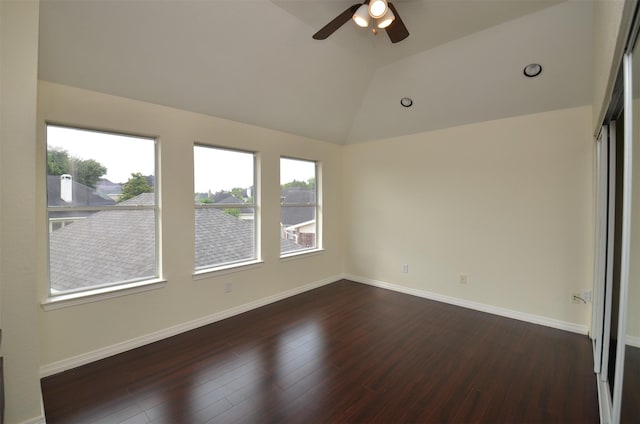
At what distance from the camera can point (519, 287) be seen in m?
3.40

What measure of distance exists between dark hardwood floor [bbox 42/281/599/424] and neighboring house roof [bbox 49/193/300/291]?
748mm

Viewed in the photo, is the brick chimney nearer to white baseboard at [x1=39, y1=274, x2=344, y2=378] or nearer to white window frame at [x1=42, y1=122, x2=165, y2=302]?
white window frame at [x1=42, y1=122, x2=165, y2=302]

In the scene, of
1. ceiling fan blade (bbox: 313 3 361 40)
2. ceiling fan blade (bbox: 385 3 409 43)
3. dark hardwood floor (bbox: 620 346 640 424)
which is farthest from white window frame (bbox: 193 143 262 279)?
dark hardwood floor (bbox: 620 346 640 424)

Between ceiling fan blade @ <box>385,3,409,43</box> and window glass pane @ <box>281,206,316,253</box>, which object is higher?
ceiling fan blade @ <box>385,3,409,43</box>

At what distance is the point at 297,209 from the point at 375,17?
9.66 ft

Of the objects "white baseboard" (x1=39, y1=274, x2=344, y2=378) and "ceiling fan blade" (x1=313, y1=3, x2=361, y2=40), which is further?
"white baseboard" (x1=39, y1=274, x2=344, y2=378)

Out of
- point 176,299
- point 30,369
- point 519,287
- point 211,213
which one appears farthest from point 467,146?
point 30,369

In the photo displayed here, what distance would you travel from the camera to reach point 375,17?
2.03m

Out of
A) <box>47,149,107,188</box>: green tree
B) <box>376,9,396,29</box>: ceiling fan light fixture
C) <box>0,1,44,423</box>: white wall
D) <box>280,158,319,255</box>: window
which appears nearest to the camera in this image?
<box>0,1,44,423</box>: white wall

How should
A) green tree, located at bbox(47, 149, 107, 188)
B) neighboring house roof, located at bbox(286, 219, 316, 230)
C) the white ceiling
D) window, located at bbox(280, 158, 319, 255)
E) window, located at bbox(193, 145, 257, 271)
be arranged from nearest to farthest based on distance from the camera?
the white ceiling → green tree, located at bbox(47, 149, 107, 188) → window, located at bbox(193, 145, 257, 271) → window, located at bbox(280, 158, 319, 255) → neighboring house roof, located at bbox(286, 219, 316, 230)

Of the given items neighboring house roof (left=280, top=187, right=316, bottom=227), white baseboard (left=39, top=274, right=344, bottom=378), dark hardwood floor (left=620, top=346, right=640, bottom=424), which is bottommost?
white baseboard (left=39, top=274, right=344, bottom=378)

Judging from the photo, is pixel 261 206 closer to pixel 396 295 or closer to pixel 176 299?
pixel 176 299

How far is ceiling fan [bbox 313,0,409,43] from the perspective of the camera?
77.4 inches

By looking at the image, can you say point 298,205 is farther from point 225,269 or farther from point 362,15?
point 362,15
